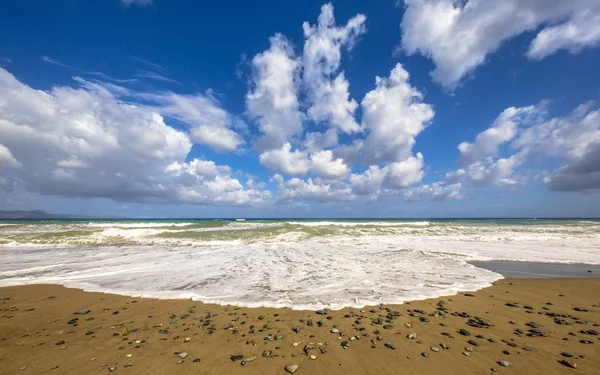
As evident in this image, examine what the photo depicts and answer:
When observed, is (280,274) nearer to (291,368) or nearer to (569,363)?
(291,368)

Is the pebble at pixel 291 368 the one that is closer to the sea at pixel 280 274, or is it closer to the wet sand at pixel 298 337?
the wet sand at pixel 298 337

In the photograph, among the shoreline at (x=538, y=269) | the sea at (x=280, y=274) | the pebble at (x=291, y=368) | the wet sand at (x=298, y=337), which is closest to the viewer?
the pebble at (x=291, y=368)

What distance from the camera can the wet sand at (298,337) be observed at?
12.7 ft

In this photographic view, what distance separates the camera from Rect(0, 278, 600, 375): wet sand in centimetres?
386

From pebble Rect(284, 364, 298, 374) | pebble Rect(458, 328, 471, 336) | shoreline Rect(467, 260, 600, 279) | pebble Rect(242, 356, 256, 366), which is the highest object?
pebble Rect(458, 328, 471, 336)

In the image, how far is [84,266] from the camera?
11.9 metres

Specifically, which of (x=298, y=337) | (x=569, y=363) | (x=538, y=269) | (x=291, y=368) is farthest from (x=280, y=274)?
(x=538, y=269)

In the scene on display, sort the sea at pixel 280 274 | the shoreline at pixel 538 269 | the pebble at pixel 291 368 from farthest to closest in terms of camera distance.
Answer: the shoreline at pixel 538 269 < the sea at pixel 280 274 < the pebble at pixel 291 368

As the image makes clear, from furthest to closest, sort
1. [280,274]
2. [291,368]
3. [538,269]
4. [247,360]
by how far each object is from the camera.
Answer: [538,269]
[280,274]
[247,360]
[291,368]

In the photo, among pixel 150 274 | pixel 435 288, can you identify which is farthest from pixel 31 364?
pixel 435 288

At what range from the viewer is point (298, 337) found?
4.74m

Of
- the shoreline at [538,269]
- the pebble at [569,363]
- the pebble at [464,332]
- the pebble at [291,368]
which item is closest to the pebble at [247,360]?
the pebble at [291,368]

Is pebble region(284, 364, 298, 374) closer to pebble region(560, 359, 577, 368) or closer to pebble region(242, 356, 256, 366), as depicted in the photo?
pebble region(242, 356, 256, 366)

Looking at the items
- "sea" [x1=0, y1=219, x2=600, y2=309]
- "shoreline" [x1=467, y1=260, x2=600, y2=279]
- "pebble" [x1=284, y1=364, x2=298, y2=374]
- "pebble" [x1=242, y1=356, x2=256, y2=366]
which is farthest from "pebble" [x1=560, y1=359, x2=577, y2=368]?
"shoreline" [x1=467, y1=260, x2=600, y2=279]
